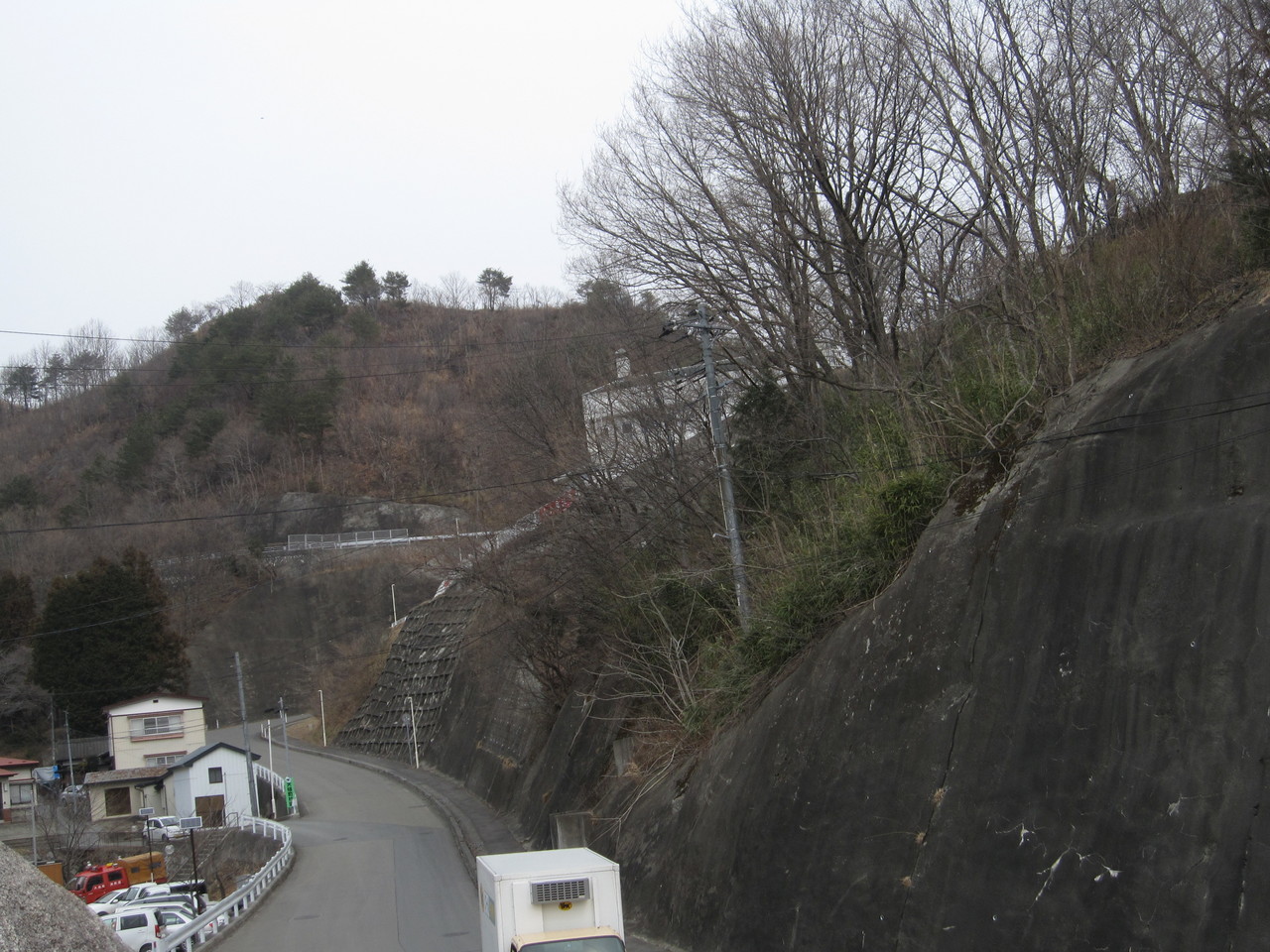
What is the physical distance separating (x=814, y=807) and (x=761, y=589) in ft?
18.0

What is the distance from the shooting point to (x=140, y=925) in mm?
20656

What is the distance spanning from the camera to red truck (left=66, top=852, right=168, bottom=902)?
29.1m

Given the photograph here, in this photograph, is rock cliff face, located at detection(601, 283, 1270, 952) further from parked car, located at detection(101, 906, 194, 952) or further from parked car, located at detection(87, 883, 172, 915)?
parked car, located at detection(87, 883, 172, 915)

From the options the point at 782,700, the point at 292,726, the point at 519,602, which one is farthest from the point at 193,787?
the point at 782,700

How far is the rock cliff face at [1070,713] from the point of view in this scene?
6.81m

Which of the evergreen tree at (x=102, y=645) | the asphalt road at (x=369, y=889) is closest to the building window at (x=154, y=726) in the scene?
the evergreen tree at (x=102, y=645)

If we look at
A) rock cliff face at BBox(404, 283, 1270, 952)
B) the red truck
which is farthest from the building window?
rock cliff face at BBox(404, 283, 1270, 952)

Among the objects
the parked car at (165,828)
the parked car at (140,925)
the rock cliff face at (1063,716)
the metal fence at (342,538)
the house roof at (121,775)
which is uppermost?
the metal fence at (342,538)

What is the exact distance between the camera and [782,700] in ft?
41.1

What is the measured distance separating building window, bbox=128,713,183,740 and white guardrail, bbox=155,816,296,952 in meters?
26.7

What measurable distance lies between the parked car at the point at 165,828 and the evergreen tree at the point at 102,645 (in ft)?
56.6

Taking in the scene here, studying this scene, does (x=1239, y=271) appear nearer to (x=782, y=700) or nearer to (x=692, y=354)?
(x=782, y=700)

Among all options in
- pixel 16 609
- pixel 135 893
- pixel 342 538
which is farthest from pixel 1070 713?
pixel 342 538

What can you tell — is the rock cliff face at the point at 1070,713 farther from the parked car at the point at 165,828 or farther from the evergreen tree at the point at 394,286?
the evergreen tree at the point at 394,286
